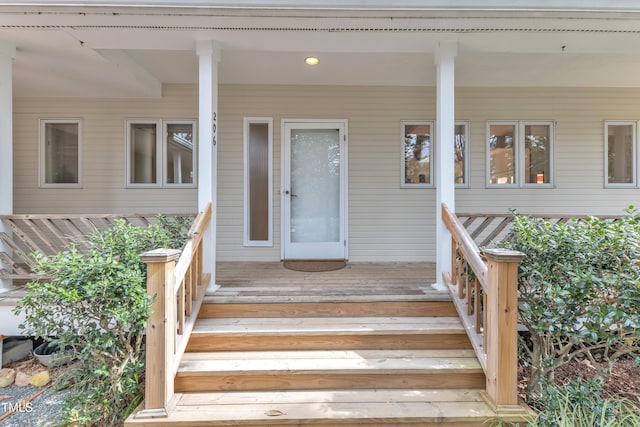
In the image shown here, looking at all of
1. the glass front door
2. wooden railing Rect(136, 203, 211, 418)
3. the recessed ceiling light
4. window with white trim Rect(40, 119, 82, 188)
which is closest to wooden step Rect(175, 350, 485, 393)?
wooden railing Rect(136, 203, 211, 418)

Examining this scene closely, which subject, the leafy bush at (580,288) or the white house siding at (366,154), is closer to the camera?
the leafy bush at (580,288)

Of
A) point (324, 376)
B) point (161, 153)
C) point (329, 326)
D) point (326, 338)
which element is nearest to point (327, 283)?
point (329, 326)

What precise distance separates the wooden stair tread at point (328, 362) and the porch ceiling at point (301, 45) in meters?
2.95

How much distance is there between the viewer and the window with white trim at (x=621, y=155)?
497 centimetres

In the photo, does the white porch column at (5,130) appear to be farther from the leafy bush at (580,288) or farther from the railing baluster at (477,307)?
the leafy bush at (580,288)

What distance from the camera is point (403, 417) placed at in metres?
2.06

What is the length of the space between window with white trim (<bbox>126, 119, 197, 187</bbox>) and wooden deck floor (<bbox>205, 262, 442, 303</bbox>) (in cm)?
158

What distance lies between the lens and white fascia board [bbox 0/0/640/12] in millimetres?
2830

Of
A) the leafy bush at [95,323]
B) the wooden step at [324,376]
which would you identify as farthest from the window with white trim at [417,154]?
the leafy bush at [95,323]

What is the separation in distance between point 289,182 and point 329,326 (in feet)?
8.47

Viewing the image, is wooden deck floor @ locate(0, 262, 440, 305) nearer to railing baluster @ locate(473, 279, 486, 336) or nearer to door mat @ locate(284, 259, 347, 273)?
door mat @ locate(284, 259, 347, 273)

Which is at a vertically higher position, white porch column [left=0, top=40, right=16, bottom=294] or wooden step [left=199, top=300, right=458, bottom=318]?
white porch column [left=0, top=40, right=16, bottom=294]

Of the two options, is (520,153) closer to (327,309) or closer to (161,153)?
(327,309)

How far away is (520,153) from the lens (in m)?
4.91
